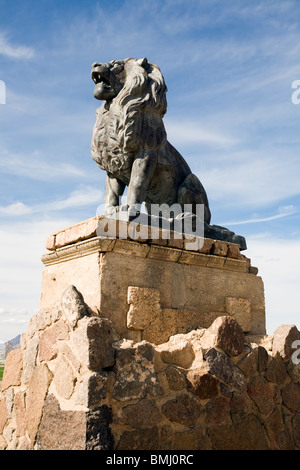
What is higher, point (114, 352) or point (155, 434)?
point (114, 352)

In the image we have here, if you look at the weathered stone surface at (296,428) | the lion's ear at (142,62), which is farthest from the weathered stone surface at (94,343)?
the lion's ear at (142,62)

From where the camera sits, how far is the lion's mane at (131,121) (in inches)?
187

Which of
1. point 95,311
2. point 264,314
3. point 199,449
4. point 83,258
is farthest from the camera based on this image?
point 264,314

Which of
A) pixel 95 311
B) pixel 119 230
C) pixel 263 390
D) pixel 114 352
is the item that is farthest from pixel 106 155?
pixel 263 390

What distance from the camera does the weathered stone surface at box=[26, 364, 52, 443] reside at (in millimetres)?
3660

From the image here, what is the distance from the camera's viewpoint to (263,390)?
425 cm

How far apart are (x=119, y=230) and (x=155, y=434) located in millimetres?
1661

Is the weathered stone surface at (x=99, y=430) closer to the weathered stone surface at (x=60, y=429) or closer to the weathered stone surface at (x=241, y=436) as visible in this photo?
the weathered stone surface at (x=60, y=429)

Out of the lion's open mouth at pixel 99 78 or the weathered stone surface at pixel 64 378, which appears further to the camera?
the lion's open mouth at pixel 99 78

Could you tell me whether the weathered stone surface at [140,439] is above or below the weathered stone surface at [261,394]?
below
